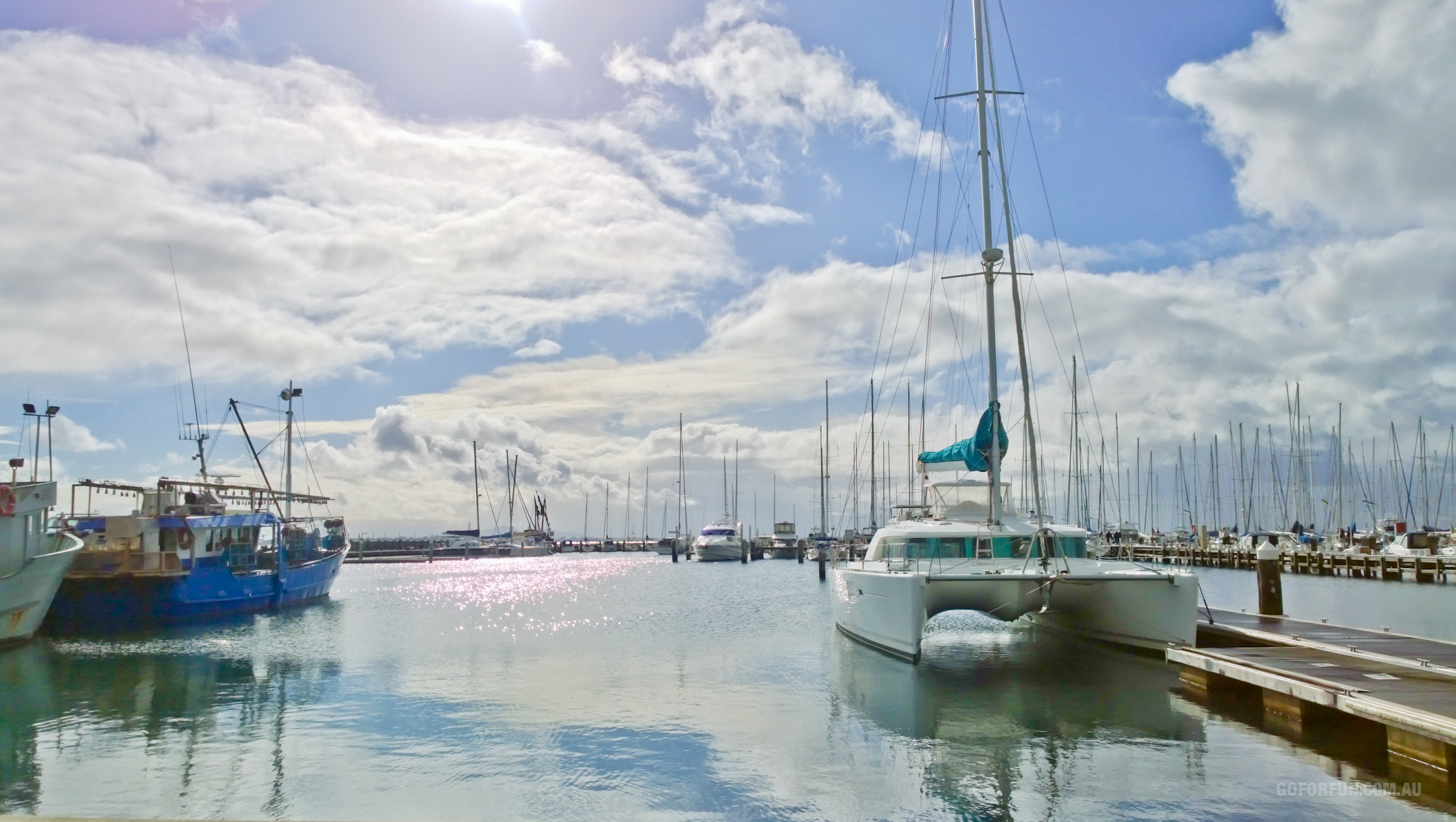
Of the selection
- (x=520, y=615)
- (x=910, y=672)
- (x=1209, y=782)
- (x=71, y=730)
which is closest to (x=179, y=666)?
(x=71, y=730)

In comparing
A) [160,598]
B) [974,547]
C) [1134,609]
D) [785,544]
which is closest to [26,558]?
[160,598]

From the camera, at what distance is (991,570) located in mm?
18859

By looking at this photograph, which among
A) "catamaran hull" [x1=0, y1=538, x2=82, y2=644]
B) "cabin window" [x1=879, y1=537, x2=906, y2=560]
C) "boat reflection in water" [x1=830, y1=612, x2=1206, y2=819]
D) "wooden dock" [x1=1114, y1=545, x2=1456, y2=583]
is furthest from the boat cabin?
"catamaran hull" [x1=0, y1=538, x2=82, y2=644]

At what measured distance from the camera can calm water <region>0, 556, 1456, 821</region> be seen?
1026 cm

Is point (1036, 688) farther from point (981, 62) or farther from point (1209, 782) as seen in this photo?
point (981, 62)

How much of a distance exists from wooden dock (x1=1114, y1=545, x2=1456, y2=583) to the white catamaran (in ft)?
61.1

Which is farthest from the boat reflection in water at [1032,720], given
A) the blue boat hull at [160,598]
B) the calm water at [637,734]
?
the blue boat hull at [160,598]

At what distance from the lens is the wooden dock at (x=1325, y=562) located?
44750 millimetres

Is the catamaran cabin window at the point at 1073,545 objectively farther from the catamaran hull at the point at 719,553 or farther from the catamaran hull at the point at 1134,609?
the catamaran hull at the point at 719,553

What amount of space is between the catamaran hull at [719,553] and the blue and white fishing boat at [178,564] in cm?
4914

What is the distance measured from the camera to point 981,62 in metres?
22.2

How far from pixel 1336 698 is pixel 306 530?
4453cm

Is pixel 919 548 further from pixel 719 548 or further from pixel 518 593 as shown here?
pixel 719 548

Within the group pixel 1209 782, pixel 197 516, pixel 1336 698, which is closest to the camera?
pixel 1209 782
